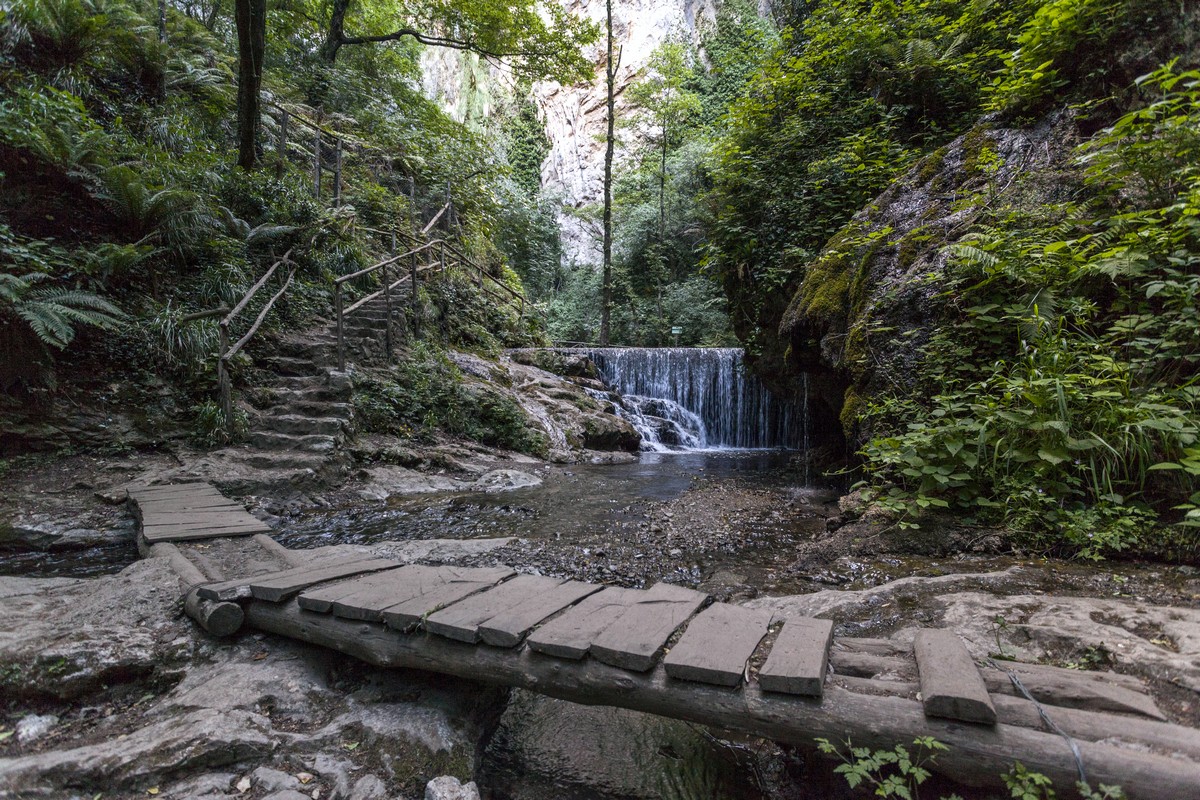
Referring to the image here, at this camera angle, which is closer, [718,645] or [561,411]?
[718,645]

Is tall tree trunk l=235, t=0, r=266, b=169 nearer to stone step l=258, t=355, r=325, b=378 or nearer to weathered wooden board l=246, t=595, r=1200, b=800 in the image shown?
stone step l=258, t=355, r=325, b=378

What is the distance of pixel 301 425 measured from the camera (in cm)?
612

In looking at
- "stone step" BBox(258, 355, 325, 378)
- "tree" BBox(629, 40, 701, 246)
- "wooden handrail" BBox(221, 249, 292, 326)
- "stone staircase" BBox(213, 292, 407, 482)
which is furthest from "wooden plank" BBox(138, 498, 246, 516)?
"tree" BBox(629, 40, 701, 246)

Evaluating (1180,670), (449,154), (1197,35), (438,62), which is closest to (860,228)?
(1197,35)

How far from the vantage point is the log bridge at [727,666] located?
4.57 ft

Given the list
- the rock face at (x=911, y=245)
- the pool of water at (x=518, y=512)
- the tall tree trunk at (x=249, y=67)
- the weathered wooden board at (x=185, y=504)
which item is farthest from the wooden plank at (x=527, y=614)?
the tall tree trunk at (x=249, y=67)

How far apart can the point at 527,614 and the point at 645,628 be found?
475 mm

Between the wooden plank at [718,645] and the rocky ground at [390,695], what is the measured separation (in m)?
0.51

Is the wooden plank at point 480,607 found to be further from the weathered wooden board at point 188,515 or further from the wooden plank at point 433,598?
the weathered wooden board at point 188,515

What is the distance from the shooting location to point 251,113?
766 centimetres

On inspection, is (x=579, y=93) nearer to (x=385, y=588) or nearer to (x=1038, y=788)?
(x=385, y=588)

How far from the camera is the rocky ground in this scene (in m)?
1.68

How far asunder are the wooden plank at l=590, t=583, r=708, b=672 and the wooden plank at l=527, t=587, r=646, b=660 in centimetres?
4

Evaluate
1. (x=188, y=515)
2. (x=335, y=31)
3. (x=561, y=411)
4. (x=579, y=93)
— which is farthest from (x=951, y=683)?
(x=579, y=93)
